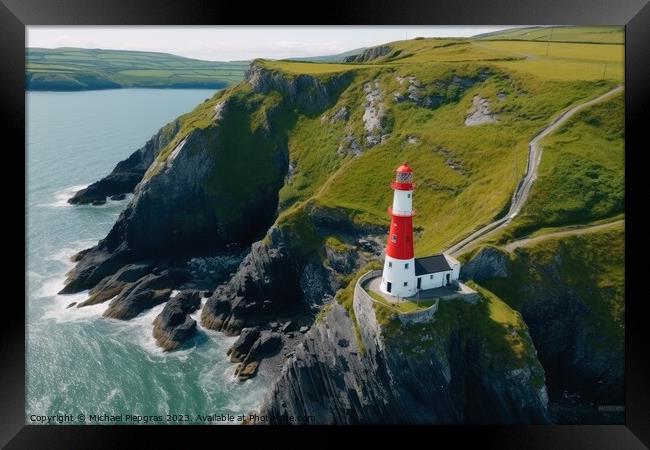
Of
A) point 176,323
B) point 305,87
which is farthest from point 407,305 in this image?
point 305,87

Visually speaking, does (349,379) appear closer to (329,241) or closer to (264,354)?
(264,354)

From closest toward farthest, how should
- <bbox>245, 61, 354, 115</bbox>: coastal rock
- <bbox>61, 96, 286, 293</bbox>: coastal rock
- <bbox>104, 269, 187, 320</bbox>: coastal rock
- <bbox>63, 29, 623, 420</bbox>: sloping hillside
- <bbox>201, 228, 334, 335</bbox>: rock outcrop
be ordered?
<bbox>63, 29, 623, 420</bbox>: sloping hillside < <bbox>201, 228, 334, 335</bbox>: rock outcrop < <bbox>104, 269, 187, 320</bbox>: coastal rock < <bbox>61, 96, 286, 293</bbox>: coastal rock < <bbox>245, 61, 354, 115</bbox>: coastal rock

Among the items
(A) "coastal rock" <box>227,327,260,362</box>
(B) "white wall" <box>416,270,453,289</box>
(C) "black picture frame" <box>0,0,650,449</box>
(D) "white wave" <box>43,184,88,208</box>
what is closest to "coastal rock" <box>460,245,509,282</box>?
(B) "white wall" <box>416,270,453,289</box>

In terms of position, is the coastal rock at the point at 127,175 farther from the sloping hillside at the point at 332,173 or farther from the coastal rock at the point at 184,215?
the coastal rock at the point at 184,215

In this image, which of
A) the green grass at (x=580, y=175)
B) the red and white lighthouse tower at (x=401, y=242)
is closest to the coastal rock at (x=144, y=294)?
the red and white lighthouse tower at (x=401, y=242)

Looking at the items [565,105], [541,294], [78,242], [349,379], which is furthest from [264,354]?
[565,105]

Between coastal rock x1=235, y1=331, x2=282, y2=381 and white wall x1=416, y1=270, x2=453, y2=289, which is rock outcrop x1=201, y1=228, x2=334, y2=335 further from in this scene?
white wall x1=416, y1=270, x2=453, y2=289

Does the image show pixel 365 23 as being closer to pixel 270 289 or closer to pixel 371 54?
pixel 270 289
